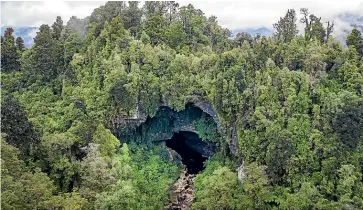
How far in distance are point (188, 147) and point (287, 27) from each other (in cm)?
1181

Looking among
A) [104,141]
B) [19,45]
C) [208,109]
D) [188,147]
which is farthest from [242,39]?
[19,45]

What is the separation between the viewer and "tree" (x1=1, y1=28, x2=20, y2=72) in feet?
103

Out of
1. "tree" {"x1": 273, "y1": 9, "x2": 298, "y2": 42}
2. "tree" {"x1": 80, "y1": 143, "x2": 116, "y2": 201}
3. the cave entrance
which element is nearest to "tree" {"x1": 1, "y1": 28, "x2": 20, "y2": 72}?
the cave entrance

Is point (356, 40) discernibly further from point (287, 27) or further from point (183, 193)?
point (183, 193)

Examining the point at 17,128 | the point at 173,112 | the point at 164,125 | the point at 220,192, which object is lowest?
the point at 220,192

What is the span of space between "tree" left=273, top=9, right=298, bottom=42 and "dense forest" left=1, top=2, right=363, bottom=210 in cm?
8

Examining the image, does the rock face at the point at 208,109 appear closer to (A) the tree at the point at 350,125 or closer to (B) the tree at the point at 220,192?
(B) the tree at the point at 220,192

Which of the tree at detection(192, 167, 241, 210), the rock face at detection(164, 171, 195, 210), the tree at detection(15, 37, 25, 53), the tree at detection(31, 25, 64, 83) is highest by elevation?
the tree at detection(15, 37, 25, 53)

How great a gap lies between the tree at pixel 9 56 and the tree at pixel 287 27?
64.8 feet

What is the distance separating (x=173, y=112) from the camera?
3017 cm

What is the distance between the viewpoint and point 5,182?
56.3 feet

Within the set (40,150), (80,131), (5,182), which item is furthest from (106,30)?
(5,182)

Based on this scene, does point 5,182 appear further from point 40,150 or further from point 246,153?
point 246,153

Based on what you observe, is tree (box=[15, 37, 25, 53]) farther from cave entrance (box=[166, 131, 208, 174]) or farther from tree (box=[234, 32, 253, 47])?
tree (box=[234, 32, 253, 47])
